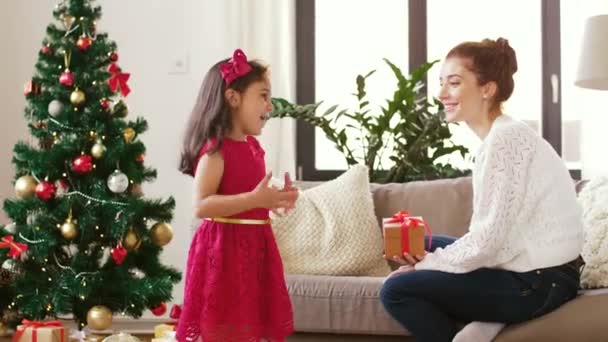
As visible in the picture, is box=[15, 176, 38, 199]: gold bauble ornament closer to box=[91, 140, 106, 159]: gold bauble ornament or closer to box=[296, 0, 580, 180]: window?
box=[91, 140, 106, 159]: gold bauble ornament

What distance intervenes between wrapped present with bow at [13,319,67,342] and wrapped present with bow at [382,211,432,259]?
1.53 metres

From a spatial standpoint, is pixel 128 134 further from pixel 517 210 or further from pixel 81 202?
pixel 517 210

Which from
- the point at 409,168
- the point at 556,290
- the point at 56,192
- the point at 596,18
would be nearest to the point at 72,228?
the point at 56,192

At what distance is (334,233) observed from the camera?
3.24 meters

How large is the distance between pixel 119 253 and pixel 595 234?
170 centimetres

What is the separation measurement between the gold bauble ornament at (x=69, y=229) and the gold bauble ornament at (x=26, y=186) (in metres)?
0.17

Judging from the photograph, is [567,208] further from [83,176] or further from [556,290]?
[83,176]

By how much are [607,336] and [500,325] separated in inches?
10.1

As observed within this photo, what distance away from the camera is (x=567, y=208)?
2.26 m

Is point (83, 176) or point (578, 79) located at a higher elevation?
point (578, 79)

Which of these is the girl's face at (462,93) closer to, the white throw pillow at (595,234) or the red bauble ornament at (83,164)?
the white throw pillow at (595,234)

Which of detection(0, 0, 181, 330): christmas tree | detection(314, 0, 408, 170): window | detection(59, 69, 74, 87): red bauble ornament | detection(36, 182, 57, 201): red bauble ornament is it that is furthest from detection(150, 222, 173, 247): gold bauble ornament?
detection(314, 0, 408, 170): window

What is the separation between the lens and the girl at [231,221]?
232cm

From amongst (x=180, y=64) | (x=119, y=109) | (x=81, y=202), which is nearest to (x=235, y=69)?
(x=119, y=109)
